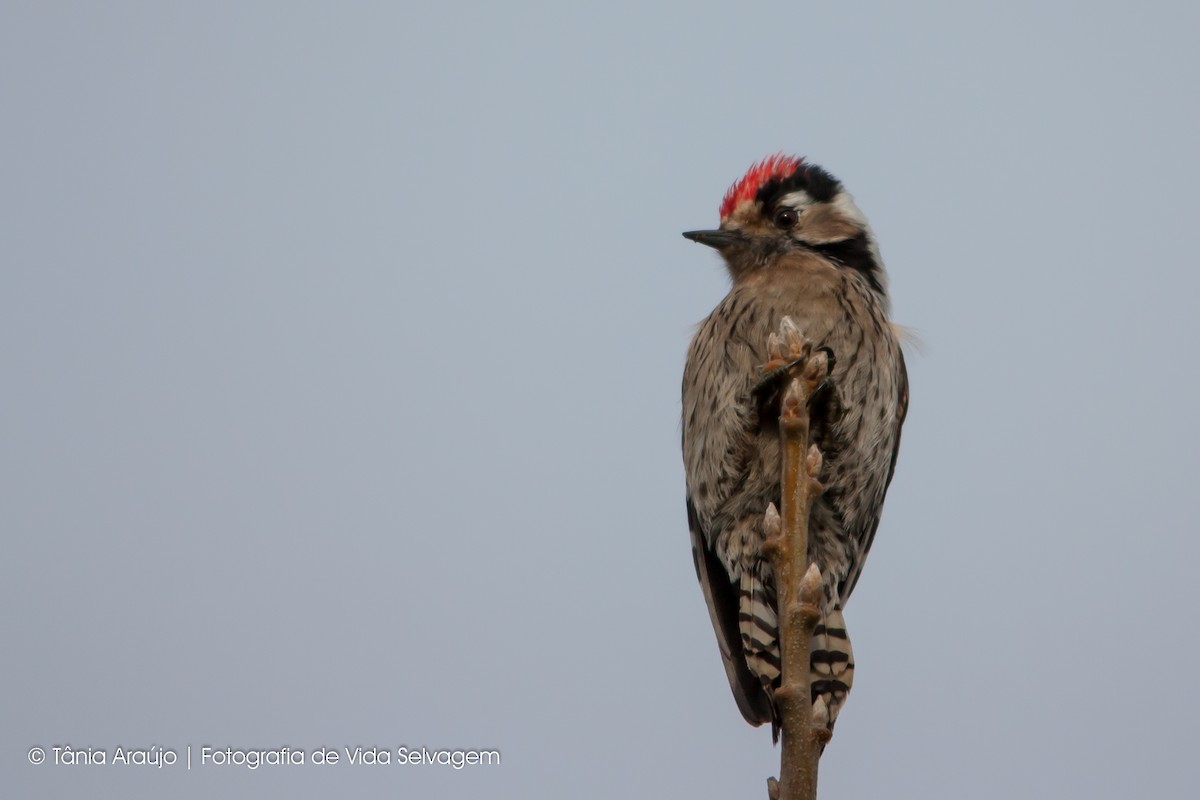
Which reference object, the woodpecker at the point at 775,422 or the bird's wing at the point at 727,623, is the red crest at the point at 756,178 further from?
the bird's wing at the point at 727,623

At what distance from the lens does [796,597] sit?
11.0 feet

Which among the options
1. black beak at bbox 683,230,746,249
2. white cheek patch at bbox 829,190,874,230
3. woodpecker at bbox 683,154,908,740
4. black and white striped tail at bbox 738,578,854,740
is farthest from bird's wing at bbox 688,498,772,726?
white cheek patch at bbox 829,190,874,230

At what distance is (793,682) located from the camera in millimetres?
3205

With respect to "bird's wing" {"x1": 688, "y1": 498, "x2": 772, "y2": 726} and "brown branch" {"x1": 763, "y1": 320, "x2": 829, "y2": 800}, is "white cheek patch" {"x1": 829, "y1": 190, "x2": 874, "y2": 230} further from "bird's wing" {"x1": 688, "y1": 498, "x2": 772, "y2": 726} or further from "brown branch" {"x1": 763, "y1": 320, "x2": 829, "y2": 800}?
"brown branch" {"x1": 763, "y1": 320, "x2": 829, "y2": 800}

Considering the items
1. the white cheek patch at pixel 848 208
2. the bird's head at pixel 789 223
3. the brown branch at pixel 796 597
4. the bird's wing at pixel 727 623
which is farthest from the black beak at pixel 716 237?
the brown branch at pixel 796 597

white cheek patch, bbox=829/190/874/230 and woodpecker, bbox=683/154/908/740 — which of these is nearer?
woodpecker, bbox=683/154/908/740

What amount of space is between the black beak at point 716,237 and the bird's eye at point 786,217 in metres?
0.19

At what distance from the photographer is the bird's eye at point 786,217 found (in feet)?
18.8

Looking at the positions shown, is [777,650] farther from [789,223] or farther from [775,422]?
[789,223]

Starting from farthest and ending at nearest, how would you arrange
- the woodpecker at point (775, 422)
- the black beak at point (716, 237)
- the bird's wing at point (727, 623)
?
1. the black beak at point (716, 237)
2. the bird's wing at point (727, 623)
3. the woodpecker at point (775, 422)

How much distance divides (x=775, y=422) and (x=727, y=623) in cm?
105

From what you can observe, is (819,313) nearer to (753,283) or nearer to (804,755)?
(753,283)

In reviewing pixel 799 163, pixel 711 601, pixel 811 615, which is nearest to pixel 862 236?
pixel 799 163

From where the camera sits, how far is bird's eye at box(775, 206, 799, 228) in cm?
573
